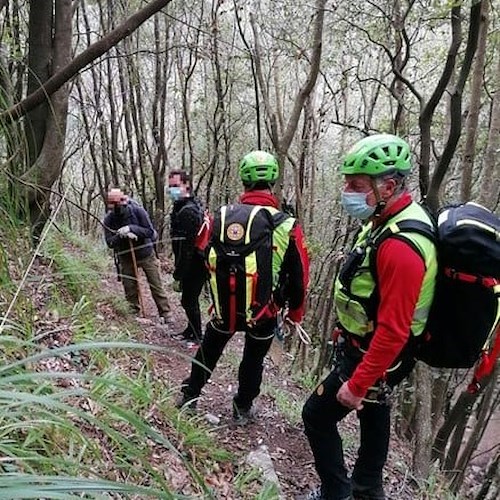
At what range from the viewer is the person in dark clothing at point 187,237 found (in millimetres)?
5992

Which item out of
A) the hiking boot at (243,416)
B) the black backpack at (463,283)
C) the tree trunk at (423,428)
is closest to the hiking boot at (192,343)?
the hiking boot at (243,416)

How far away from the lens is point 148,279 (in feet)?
22.9

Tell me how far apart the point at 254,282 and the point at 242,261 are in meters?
0.17

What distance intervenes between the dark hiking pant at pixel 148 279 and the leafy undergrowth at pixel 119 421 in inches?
27.0

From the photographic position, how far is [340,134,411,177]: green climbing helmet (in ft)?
9.24

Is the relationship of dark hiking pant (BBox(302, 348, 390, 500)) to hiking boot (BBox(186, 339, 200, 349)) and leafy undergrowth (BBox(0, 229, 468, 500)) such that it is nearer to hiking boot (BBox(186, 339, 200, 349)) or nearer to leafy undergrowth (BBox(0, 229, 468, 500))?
leafy undergrowth (BBox(0, 229, 468, 500))

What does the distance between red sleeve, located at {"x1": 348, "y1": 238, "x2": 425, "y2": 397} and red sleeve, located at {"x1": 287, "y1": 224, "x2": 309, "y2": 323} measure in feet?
4.41

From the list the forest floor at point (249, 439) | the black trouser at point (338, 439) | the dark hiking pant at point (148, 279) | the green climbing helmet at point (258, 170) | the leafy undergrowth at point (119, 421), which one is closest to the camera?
the leafy undergrowth at point (119, 421)

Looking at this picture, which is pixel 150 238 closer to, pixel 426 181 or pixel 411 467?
pixel 426 181

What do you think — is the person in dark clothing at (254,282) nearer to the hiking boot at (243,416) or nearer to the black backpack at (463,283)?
the hiking boot at (243,416)

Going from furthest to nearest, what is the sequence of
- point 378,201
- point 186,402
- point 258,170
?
point 186,402, point 258,170, point 378,201

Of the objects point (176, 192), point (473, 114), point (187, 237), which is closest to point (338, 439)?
point (187, 237)

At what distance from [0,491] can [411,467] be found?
4861 millimetres

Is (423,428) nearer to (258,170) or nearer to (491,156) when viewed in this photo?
(491,156)
